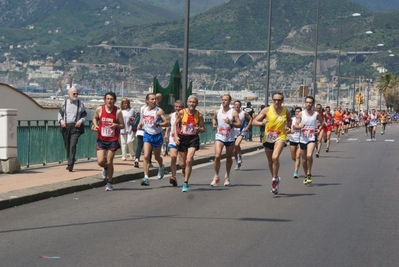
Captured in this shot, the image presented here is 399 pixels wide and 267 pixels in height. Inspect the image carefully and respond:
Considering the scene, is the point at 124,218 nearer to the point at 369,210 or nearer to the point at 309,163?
the point at 369,210

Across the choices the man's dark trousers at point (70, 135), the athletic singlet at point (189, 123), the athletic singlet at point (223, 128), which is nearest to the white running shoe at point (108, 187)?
the athletic singlet at point (189, 123)

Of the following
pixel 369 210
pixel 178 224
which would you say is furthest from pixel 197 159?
pixel 178 224

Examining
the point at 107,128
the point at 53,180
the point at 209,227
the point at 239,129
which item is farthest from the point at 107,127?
the point at 239,129

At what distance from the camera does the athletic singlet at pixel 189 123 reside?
17.6 m

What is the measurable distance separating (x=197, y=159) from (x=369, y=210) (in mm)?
11483

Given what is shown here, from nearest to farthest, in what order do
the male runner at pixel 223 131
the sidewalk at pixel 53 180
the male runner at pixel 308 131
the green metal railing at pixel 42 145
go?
the sidewalk at pixel 53 180, the male runner at pixel 223 131, the male runner at pixel 308 131, the green metal railing at pixel 42 145

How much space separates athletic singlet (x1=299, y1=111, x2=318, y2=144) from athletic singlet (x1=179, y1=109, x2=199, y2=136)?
10.0 ft

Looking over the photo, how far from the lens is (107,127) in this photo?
56.3ft

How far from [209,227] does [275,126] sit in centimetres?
487

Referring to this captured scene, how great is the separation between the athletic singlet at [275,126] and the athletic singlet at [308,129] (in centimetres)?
270

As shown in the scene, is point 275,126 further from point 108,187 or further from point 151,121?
point 108,187

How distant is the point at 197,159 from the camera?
1022 inches

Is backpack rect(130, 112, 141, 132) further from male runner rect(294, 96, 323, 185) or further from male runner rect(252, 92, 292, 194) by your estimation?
male runner rect(252, 92, 292, 194)

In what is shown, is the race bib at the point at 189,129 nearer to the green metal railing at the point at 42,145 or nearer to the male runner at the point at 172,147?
the male runner at the point at 172,147
